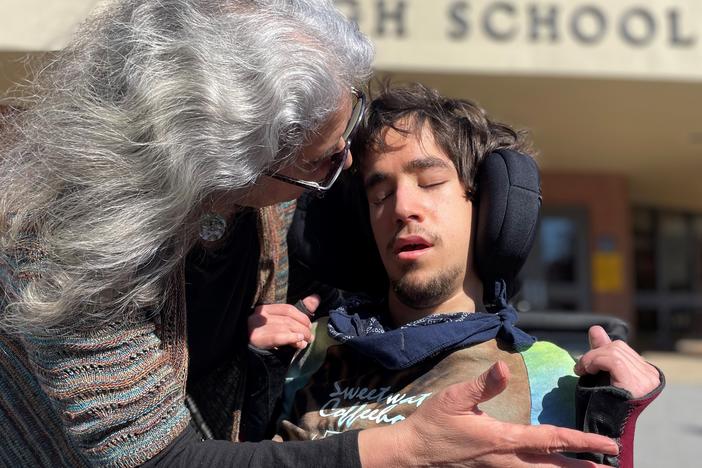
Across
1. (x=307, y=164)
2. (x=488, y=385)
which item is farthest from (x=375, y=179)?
(x=488, y=385)

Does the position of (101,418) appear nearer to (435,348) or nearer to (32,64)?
(435,348)

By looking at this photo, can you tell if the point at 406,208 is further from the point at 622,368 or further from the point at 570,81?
the point at 570,81

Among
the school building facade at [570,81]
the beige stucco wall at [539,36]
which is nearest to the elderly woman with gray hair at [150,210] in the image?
the school building facade at [570,81]

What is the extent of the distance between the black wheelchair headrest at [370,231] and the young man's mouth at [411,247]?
0.47ft

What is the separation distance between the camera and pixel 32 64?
2.08 metres

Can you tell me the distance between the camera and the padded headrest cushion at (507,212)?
2039mm

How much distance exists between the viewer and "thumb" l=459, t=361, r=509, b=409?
1.49 m

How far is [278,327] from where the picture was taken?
202 cm

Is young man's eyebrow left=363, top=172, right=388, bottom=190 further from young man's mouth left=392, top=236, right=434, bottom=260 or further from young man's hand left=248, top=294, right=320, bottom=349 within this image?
young man's hand left=248, top=294, right=320, bottom=349

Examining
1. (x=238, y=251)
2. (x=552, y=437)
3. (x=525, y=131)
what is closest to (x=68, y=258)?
(x=238, y=251)

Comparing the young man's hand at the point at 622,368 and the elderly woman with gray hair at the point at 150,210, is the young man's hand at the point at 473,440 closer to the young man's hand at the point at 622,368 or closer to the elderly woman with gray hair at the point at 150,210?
the elderly woman with gray hair at the point at 150,210

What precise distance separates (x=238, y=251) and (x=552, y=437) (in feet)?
3.10

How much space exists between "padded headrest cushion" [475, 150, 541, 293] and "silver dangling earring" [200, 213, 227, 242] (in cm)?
67

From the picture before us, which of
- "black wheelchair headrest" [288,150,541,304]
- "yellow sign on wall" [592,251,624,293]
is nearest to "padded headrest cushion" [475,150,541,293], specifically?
"black wheelchair headrest" [288,150,541,304]
